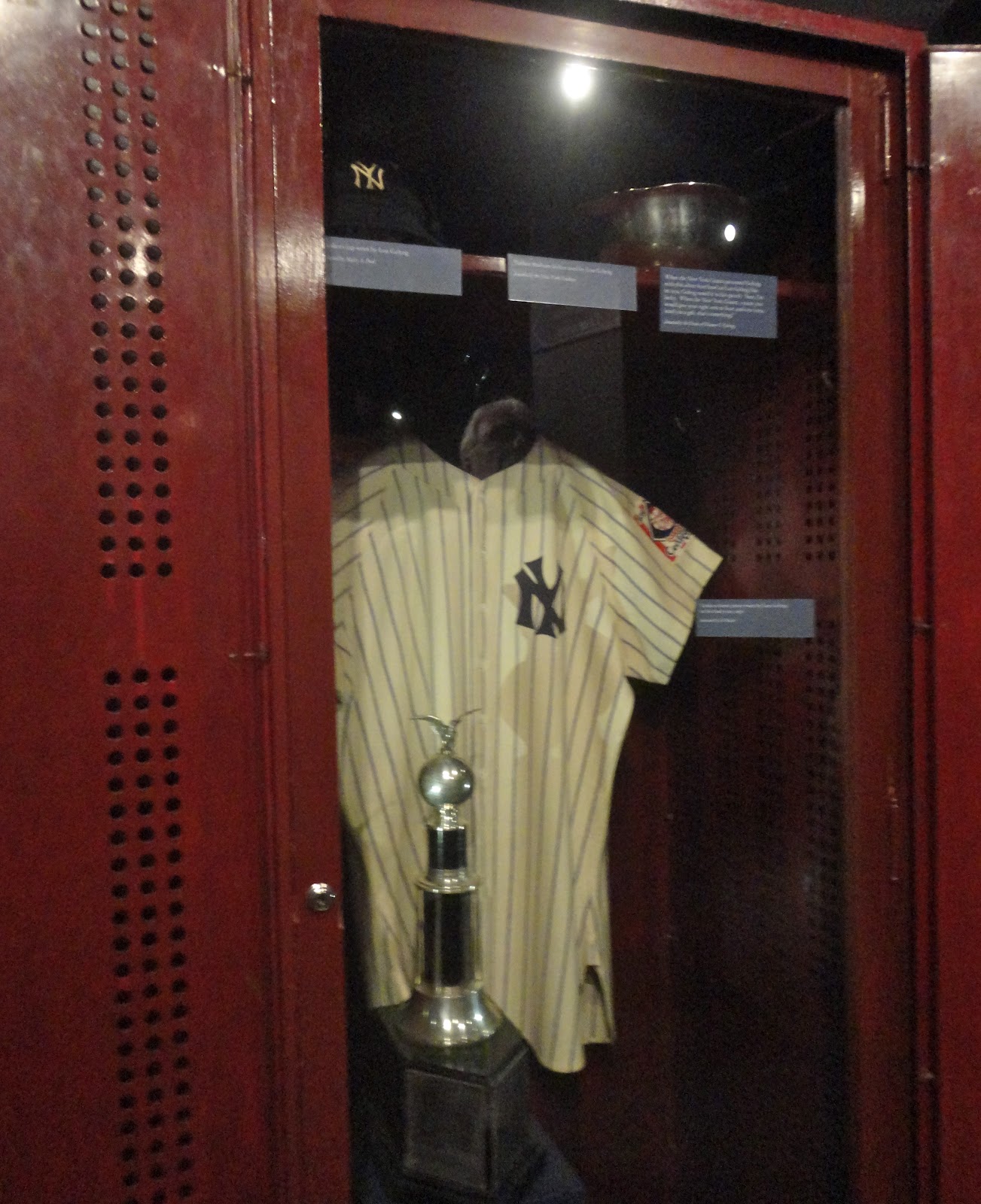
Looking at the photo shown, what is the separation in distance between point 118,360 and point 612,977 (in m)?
1.13

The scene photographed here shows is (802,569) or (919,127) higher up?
(919,127)

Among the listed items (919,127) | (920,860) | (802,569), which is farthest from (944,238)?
(920,860)

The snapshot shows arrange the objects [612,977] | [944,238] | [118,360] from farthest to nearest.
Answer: [612,977], [944,238], [118,360]

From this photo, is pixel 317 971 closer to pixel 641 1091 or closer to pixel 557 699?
pixel 557 699

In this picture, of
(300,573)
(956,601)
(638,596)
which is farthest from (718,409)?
(300,573)

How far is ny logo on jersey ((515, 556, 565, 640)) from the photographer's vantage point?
3.65 feet

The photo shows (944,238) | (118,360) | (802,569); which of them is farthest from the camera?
(802,569)

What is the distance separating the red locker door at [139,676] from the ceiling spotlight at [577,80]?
357 millimetres

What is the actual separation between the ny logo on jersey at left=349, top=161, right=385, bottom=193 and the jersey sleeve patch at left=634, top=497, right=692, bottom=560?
1.71 ft

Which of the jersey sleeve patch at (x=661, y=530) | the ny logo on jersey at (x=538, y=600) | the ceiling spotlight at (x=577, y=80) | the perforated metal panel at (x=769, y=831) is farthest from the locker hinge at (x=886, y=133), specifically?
the ny logo on jersey at (x=538, y=600)

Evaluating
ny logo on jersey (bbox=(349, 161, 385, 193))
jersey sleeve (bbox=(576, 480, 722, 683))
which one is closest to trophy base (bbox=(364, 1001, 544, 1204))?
jersey sleeve (bbox=(576, 480, 722, 683))

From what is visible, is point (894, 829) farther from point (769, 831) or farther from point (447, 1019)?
point (447, 1019)

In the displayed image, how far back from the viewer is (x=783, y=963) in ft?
3.79

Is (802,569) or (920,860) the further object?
(802,569)
